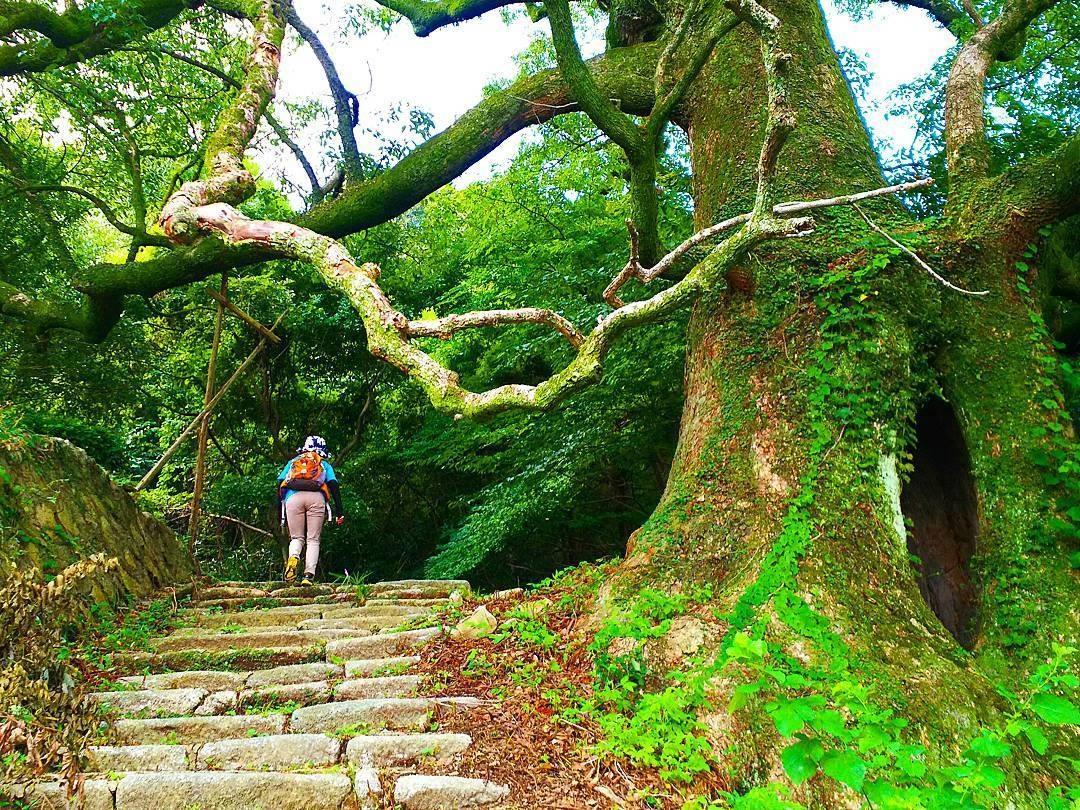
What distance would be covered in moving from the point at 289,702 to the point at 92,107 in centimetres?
668

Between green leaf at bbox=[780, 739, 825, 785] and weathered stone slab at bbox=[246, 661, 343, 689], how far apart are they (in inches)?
118

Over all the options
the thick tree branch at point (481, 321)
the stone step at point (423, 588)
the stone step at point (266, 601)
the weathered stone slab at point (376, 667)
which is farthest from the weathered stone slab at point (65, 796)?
the stone step at point (423, 588)

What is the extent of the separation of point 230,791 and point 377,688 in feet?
3.94

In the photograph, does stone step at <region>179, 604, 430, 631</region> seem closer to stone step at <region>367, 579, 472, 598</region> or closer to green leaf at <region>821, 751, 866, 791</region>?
stone step at <region>367, 579, 472, 598</region>

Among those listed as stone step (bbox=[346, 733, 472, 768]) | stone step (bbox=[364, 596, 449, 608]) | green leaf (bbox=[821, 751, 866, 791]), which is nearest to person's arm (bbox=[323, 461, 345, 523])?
stone step (bbox=[364, 596, 449, 608])

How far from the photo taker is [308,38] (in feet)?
22.5

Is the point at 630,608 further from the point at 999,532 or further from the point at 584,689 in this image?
the point at 999,532


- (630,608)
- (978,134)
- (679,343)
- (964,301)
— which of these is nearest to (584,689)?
(630,608)

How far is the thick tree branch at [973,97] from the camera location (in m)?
4.81

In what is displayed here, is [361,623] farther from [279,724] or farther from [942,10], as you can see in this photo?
[942,10]

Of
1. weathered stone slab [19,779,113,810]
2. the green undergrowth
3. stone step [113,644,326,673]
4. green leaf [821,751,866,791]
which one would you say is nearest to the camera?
green leaf [821,751,866,791]

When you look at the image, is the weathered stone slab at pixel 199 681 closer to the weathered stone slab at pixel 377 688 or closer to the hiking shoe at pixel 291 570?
the weathered stone slab at pixel 377 688

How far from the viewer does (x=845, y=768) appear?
1.83 meters

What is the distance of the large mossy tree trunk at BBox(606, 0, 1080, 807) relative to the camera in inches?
133
